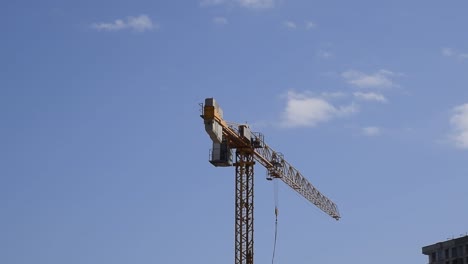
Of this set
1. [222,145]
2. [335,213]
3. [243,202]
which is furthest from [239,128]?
[335,213]

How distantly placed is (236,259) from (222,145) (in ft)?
51.7

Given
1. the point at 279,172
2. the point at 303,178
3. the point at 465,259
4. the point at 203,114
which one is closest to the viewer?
the point at 203,114

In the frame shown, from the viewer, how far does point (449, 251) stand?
150250 millimetres

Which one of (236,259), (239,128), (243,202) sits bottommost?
(236,259)

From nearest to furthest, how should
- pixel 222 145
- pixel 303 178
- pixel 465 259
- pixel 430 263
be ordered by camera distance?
pixel 222 145
pixel 303 178
pixel 465 259
pixel 430 263

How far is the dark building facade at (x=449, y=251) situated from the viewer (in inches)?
5728

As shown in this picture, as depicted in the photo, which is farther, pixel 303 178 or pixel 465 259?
pixel 465 259

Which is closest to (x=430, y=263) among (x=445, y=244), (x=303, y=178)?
(x=445, y=244)

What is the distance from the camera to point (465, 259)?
474 feet

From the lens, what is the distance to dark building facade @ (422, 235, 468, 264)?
146 m

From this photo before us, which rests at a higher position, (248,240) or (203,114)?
(203,114)

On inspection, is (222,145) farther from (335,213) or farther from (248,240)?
(335,213)

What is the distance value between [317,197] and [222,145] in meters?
32.7

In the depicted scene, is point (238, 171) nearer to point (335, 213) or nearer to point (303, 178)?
point (303, 178)
